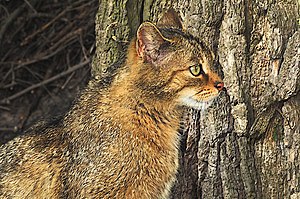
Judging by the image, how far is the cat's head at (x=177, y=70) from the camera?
148 inches

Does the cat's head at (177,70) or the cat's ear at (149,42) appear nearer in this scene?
the cat's ear at (149,42)

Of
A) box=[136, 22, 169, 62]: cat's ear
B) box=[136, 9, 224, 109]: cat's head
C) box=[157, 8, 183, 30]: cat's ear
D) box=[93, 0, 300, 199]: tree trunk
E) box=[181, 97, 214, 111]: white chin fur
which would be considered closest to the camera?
box=[136, 22, 169, 62]: cat's ear

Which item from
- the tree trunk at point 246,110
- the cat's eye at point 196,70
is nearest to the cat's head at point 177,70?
the cat's eye at point 196,70

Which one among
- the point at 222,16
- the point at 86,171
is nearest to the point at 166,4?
the point at 222,16

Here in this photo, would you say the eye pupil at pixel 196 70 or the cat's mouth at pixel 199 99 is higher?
the eye pupil at pixel 196 70

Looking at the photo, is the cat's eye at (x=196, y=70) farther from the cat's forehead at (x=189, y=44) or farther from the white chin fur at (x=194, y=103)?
the white chin fur at (x=194, y=103)

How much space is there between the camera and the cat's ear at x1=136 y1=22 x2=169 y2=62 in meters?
3.62

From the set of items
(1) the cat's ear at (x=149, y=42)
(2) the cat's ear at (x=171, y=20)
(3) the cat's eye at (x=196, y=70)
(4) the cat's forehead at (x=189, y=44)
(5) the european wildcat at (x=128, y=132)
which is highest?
(2) the cat's ear at (x=171, y=20)

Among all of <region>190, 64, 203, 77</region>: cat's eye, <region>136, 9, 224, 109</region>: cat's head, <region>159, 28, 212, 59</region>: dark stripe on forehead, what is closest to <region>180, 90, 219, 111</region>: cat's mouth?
<region>136, 9, 224, 109</region>: cat's head

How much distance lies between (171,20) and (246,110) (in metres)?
0.78

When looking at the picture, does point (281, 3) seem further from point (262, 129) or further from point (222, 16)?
point (262, 129)

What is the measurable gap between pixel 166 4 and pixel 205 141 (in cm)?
94

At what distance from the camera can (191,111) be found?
438cm

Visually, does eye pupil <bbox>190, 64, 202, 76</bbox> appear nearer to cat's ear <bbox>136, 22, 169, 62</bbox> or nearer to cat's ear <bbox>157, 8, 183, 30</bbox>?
cat's ear <bbox>136, 22, 169, 62</bbox>
